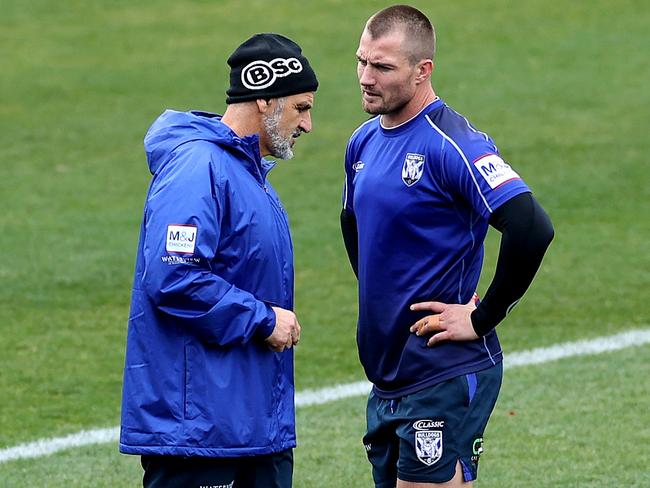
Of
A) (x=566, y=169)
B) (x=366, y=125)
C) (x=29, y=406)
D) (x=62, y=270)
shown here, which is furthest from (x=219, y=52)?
(x=366, y=125)

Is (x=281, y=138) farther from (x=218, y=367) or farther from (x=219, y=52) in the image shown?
(x=219, y=52)

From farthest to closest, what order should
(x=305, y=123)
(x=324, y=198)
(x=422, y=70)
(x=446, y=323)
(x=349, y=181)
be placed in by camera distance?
1. (x=324, y=198)
2. (x=349, y=181)
3. (x=422, y=70)
4. (x=446, y=323)
5. (x=305, y=123)

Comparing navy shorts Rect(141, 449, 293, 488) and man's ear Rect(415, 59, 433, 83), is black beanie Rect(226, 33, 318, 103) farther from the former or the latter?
navy shorts Rect(141, 449, 293, 488)

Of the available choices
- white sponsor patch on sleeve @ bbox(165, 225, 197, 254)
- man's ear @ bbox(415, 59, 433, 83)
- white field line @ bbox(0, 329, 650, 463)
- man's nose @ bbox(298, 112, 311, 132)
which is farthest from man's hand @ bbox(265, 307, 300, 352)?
white field line @ bbox(0, 329, 650, 463)

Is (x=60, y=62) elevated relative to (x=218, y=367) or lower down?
lower down

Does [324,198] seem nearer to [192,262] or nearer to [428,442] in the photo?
[428,442]

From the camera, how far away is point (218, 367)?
4820 mm

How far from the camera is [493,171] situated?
5035mm

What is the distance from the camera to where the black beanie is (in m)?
4.98

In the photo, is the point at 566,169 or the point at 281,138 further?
the point at 566,169

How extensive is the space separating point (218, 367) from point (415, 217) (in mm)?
935

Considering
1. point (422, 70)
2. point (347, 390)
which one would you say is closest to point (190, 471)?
point (422, 70)

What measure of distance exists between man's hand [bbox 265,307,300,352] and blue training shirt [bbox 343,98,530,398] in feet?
1.82

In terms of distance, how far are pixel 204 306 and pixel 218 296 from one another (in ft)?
0.18
